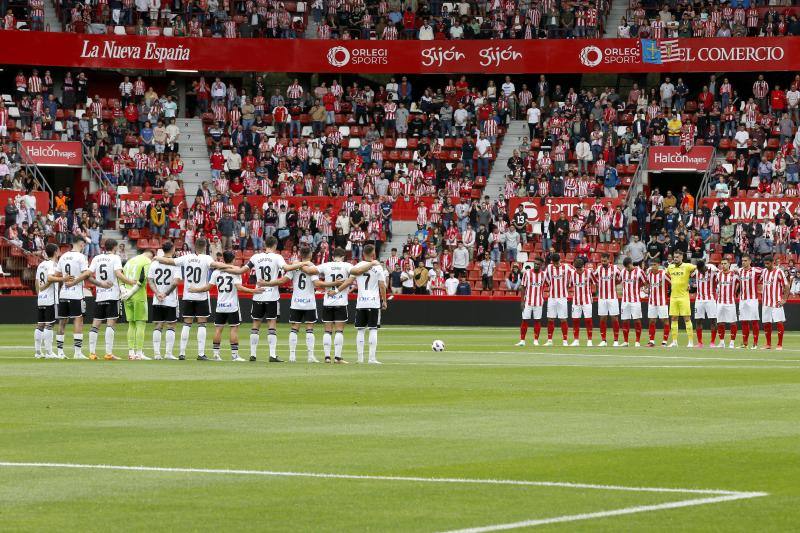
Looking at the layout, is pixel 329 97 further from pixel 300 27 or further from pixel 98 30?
pixel 98 30

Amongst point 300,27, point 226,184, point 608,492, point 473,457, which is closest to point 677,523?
point 608,492

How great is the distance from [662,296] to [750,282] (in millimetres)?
2168

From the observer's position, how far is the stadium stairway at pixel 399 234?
2095 inches

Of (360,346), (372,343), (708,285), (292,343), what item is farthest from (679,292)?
(292,343)

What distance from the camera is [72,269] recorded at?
2748 cm

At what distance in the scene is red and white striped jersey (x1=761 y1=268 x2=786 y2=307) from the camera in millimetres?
34969

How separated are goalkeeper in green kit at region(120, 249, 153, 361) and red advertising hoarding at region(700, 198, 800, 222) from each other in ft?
92.0

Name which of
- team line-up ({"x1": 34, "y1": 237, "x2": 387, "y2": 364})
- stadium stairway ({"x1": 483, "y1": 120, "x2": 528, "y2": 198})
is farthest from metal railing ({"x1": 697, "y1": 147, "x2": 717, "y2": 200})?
team line-up ({"x1": 34, "y1": 237, "x2": 387, "y2": 364})

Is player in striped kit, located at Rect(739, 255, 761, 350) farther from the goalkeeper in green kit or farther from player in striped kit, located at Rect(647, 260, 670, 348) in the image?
the goalkeeper in green kit

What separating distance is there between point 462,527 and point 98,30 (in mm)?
54162

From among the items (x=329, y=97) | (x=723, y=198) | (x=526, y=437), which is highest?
(x=329, y=97)

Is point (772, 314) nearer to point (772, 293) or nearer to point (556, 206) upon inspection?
point (772, 293)

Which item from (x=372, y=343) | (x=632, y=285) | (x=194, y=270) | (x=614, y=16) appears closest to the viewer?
(x=372, y=343)

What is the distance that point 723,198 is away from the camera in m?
51.0
